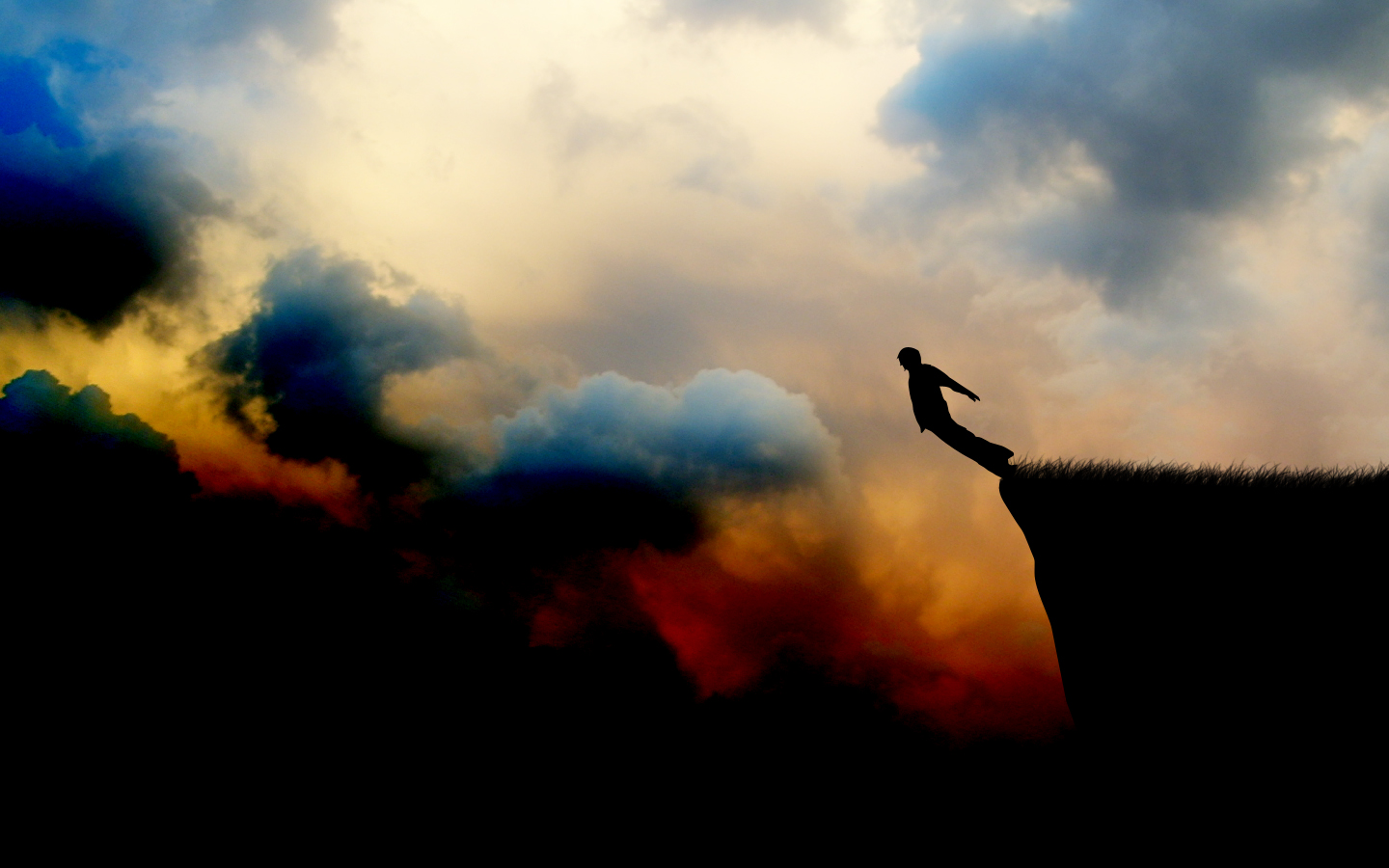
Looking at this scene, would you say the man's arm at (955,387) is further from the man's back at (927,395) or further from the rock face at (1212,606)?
the rock face at (1212,606)

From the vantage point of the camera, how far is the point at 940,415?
23.1ft

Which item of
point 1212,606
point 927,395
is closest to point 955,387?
point 927,395

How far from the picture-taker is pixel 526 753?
3696 inches

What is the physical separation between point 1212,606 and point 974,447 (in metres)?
2.58

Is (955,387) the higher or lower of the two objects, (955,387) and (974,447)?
the higher

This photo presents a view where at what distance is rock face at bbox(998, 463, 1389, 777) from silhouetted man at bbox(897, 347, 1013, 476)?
340mm

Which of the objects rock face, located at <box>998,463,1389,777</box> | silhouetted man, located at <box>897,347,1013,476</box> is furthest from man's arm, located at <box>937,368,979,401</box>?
rock face, located at <box>998,463,1389,777</box>

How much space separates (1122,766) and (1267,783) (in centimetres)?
104

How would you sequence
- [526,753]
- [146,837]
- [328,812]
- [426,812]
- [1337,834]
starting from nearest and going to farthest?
1. [1337,834]
2. [146,837]
3. [328,812]
4. [426,812]
5. [526,753]

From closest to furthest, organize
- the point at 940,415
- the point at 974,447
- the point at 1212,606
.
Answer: the point at 1212,606 → the point at 974,447 → the point at 940,415

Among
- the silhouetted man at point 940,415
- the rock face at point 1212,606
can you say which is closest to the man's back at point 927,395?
the silhouetted man at point 940,415

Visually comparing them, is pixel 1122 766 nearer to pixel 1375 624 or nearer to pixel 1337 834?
pixel 1337 834

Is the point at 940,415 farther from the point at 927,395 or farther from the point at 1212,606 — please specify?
the point at 1212,606

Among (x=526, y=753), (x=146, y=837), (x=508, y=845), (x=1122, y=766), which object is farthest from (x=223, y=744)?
(x=1122, y=766)
